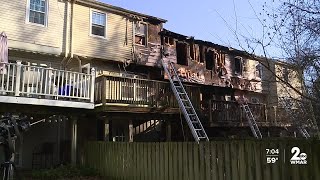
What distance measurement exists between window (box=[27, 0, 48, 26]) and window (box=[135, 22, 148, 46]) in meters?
5.17

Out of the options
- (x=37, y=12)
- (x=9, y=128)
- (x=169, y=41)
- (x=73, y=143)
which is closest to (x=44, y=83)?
(x=73, y=143)

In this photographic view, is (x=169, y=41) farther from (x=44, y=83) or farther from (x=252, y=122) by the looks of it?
(x=44, y=83)

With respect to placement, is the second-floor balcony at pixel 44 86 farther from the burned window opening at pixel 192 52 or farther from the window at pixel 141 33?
the burned window opening at pixel 192 52

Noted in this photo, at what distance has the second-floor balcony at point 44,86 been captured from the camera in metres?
12.5

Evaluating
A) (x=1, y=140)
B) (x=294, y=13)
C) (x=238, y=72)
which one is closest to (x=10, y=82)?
(x=1, y=140)

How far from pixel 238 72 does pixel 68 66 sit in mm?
13331

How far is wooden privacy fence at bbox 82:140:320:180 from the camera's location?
7.31m

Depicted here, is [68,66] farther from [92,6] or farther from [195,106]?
[195,106]

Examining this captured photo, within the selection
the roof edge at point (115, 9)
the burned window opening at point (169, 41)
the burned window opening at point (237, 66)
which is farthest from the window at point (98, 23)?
the burned window opening at point (237, 66)

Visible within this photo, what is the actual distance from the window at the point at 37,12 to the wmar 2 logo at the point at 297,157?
509 inches

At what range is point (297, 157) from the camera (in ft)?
23.8

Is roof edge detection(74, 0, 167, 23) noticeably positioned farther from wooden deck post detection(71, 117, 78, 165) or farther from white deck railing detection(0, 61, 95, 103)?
wooden deck post detection(71, 117, 78, 165)

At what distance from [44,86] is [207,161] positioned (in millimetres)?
7072

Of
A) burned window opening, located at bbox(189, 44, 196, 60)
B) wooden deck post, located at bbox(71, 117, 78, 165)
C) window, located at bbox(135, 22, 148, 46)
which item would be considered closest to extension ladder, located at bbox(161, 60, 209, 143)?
window, located at bbox(135, 22, 148, 46)
